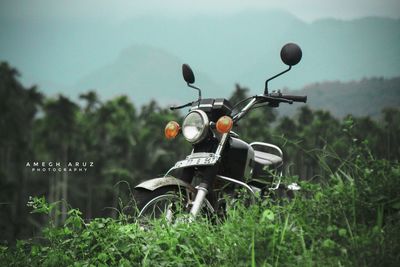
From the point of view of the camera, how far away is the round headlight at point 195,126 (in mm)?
4285

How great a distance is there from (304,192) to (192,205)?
1.02 meters

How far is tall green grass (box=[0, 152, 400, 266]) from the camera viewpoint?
9.48 feet

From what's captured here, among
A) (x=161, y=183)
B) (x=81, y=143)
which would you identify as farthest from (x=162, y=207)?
(x=81, y=143)

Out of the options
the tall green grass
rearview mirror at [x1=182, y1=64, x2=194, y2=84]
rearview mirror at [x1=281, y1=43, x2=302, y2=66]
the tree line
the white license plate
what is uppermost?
rearview mirror at [x1=281, y1=43, x2=302, y2=66]

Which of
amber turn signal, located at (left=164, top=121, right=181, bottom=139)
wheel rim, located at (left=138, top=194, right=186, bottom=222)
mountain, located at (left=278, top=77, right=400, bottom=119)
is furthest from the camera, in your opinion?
mountain, located at (left=278, top=77, right=400, bottom=119)

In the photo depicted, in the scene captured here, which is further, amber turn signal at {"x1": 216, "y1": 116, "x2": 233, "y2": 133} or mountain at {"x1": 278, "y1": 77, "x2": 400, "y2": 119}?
mountain at {"x1": 278, "y1": 77, "x2": 400, "y2": 119}

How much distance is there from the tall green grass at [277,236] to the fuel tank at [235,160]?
2.87 feet

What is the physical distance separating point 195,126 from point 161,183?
1.66 ft

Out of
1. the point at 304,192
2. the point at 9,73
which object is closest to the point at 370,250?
the point at 304,192

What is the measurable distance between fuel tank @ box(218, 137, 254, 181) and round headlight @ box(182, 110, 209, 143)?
300mm

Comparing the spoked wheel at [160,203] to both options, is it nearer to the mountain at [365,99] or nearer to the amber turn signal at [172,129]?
the amber turn signal at [172,129]

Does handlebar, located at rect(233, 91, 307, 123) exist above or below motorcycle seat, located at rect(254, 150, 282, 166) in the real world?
above

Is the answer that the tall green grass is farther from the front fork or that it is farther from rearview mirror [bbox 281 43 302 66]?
rearview mirror [bbox 281 43 302 66]

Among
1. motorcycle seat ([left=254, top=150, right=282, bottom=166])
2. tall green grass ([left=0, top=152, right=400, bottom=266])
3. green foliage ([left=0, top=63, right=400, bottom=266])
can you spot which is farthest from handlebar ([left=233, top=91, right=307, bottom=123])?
tall green grass ([left=0, top=152, right=400, bottom=266])
